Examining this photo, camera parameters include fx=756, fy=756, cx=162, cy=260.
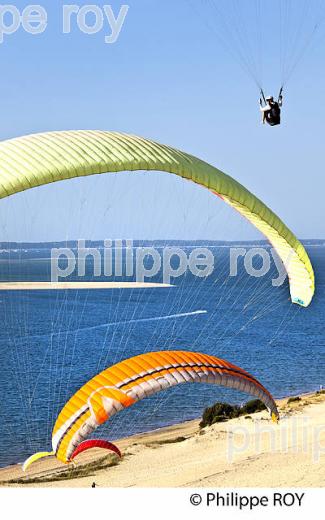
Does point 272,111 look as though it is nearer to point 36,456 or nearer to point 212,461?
point 36,456

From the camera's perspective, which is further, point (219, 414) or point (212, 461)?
point (219, 414)

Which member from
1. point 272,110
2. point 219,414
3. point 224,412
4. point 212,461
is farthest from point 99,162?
point 224,412

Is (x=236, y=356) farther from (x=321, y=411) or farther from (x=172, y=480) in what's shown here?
(x=172, y=480)

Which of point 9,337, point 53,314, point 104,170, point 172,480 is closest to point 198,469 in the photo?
point 172,480

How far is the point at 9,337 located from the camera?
2100 inches

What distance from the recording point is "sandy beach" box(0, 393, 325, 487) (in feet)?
57.8

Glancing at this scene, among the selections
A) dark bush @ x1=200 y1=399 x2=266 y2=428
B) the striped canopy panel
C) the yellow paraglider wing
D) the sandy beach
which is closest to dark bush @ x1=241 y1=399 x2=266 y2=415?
dark bush @ x1=200 y1=399 x2=266 y2=428

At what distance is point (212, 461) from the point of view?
758 inches

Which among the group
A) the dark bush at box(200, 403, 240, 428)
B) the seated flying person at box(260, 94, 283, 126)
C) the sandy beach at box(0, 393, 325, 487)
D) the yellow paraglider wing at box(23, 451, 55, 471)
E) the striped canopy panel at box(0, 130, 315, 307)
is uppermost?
the seated flying person at box(260, 94, 283, 126)

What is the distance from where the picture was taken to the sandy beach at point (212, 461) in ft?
57.8

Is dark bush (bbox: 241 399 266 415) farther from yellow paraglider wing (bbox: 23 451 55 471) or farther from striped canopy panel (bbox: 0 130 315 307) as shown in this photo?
yellow paraglider wing (bbox: 23 451 55 471)

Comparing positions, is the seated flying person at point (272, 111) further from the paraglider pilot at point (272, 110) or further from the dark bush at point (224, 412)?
the dark bush at point (224, 412)
